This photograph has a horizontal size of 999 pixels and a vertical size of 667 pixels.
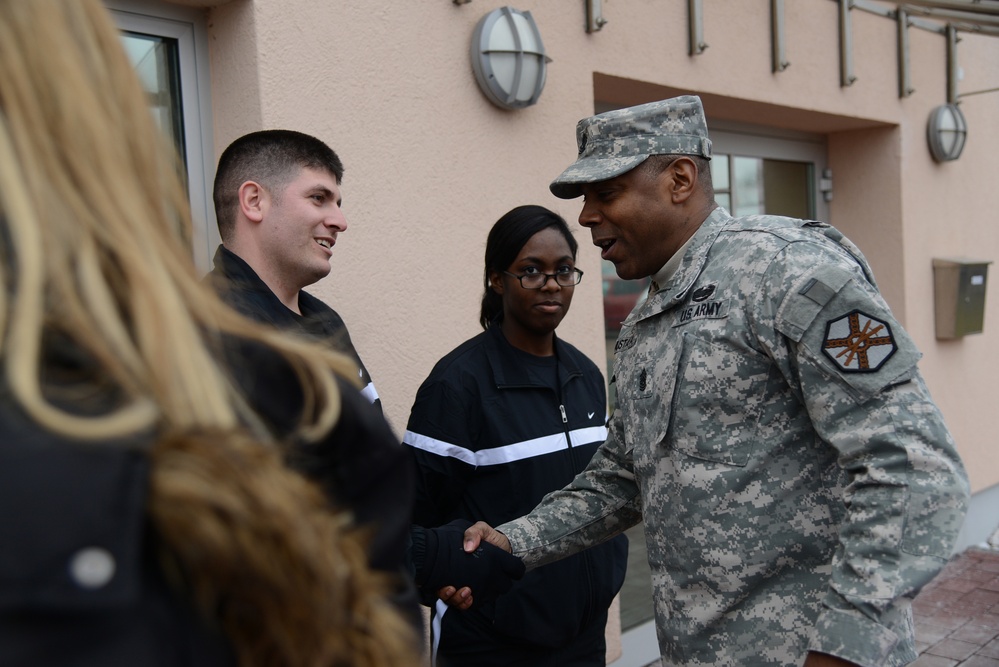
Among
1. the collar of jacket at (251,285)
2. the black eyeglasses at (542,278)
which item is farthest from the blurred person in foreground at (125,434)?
the black eyeglasses at (542,278)

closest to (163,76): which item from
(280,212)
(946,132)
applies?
(280,212)

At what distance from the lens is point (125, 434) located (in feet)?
2.07

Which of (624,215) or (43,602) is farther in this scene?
(624,215)

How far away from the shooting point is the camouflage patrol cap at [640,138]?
209 centimetres

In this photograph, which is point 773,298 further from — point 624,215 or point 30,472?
point 30,472

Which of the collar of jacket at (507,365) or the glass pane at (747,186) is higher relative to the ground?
the glass pane at (747,186)

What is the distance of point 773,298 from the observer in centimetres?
180

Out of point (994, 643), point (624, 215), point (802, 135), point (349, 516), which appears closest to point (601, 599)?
point (624, 215)

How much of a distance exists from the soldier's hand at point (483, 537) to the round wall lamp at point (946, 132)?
181 inches

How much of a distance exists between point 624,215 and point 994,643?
142 inches

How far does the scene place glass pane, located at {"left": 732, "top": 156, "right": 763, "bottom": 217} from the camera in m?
4.99

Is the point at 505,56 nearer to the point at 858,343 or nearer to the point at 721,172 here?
the point at 858,343

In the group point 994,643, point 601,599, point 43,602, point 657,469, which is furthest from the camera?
point 994,643

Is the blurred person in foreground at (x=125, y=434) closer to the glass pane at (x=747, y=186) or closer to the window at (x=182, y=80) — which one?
the window at (x=182, y=80)
